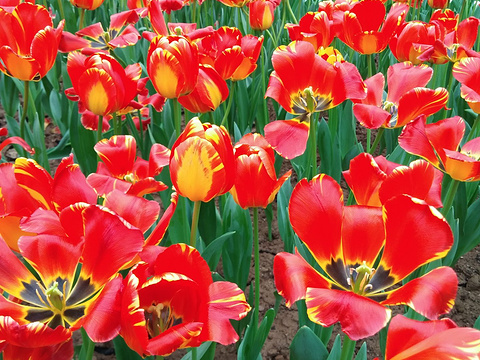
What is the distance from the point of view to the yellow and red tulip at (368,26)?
1742 millimetres

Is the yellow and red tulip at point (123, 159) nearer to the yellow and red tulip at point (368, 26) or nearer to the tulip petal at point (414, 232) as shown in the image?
the tulip petal at point (414, 232)

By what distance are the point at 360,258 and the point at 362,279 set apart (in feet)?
0.15

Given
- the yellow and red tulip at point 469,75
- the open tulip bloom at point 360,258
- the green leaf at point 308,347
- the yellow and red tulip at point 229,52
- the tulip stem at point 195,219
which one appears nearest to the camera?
the open tulip bloom at point 360,258

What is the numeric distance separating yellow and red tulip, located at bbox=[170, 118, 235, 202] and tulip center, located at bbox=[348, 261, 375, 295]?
0.24 m

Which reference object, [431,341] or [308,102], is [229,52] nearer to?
[308,102]

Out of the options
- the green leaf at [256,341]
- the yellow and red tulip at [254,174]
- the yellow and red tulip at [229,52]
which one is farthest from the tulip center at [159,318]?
the yellow and red tulip at [229,52]

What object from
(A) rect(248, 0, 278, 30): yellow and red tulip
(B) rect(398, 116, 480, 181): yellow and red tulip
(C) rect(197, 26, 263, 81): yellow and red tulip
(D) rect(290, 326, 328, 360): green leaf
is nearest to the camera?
(D) rect(290, 326, 328, 360): green leaf

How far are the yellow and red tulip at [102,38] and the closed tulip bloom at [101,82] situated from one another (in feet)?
0.71

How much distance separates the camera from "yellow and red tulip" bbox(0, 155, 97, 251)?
0.72 metres

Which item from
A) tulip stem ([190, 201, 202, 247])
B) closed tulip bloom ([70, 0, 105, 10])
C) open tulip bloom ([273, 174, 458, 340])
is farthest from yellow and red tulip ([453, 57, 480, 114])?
closed tulip bloom ([70, 0, 105, 10])

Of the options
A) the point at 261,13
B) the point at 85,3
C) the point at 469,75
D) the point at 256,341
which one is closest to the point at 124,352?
the point at 256,341

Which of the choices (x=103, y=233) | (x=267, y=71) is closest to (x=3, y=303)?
(x=103, y=233)

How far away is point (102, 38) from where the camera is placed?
1.95 m

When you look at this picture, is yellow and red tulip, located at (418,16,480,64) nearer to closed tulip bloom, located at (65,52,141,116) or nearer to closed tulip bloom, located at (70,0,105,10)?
closed tulip bloom, located at (65,52,141,116)
